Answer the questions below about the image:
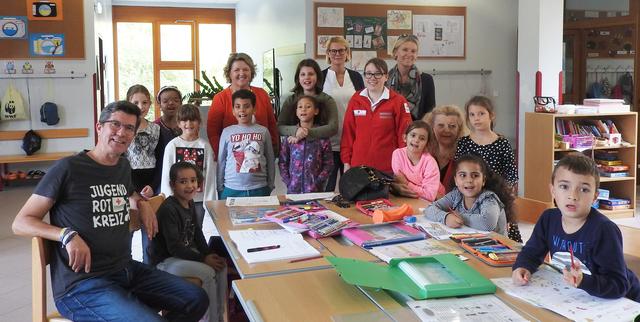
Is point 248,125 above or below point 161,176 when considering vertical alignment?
above

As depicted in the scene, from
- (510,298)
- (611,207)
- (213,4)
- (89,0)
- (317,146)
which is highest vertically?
(213,4)

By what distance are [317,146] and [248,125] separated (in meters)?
0.43

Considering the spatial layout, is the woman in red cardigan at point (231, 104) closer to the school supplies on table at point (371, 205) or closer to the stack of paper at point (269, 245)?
the school supplies on table at point (371, 205)

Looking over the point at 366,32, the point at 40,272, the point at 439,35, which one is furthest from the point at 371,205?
the point at 439,35

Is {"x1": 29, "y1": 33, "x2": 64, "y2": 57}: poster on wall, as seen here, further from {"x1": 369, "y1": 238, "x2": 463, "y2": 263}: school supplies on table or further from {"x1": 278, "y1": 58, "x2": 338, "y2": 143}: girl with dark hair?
{"x1": 369, "y1": 238, "x2": 463, "y2": 263}: school supplies on table

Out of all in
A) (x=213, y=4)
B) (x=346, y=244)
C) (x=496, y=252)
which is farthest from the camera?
(x=213, y=4)

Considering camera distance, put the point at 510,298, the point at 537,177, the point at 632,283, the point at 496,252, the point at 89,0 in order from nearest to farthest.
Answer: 1. the point at 510,298
2. the point at 632,283
3. the point at 496,252
4. the point at 537,177
5. the point at 89,0

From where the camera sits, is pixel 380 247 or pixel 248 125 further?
pixel 248 125

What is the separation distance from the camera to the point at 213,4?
1216 centimetres

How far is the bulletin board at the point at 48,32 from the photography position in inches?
283

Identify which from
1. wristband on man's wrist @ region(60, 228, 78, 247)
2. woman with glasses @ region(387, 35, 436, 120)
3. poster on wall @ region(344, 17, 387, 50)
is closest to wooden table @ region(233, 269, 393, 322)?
wristband on man's wrist @ region(60, 228, 78, 247)

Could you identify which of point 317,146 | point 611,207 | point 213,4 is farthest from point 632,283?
point 213,4

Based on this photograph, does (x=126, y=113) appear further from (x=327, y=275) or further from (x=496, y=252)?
(x=496, y=252)

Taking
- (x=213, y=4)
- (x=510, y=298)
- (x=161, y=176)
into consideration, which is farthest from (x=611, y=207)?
(x=213, y=4)
